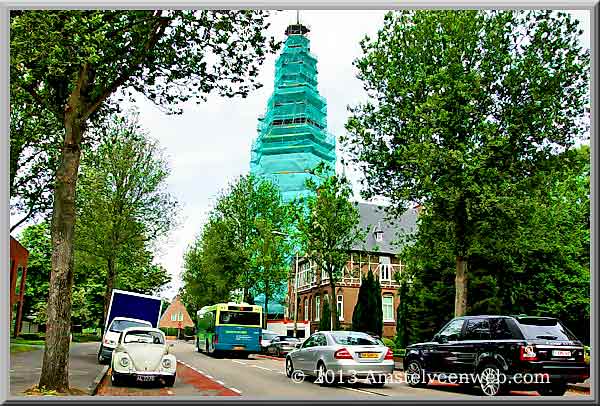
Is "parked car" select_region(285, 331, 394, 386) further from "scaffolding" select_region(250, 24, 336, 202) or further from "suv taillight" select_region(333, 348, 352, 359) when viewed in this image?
"scaffolding" select_region(250, 24, 336, 202)

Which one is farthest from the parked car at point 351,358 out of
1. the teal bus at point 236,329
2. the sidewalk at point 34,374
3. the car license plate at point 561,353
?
the teal bus at point 236,329

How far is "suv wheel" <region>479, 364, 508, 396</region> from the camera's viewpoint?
15.2 metres

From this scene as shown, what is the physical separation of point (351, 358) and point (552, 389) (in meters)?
4.85

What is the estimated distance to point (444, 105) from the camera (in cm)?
2427

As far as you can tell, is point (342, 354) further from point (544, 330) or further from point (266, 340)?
point (266, 340)

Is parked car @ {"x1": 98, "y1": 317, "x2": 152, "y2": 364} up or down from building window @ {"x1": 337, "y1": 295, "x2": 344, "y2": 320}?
down

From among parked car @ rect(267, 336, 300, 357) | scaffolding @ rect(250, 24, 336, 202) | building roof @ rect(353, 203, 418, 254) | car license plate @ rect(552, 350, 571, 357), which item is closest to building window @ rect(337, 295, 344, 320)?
building roof @ rect(353, 203, 418, 254)

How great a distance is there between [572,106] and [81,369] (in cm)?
1889

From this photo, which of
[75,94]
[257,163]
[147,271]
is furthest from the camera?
[257,163]

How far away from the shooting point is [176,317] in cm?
8425

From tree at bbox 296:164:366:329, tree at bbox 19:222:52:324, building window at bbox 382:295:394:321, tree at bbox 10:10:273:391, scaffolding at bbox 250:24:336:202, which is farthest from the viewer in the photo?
tree at bbox 19:222:52:324

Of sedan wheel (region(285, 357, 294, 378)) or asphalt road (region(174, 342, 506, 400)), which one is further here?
sedan wheel (region(285, 357, 294, 378))

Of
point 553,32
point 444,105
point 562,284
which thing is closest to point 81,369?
point 444,105

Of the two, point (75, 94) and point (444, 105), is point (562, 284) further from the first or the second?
point (75, 94)
